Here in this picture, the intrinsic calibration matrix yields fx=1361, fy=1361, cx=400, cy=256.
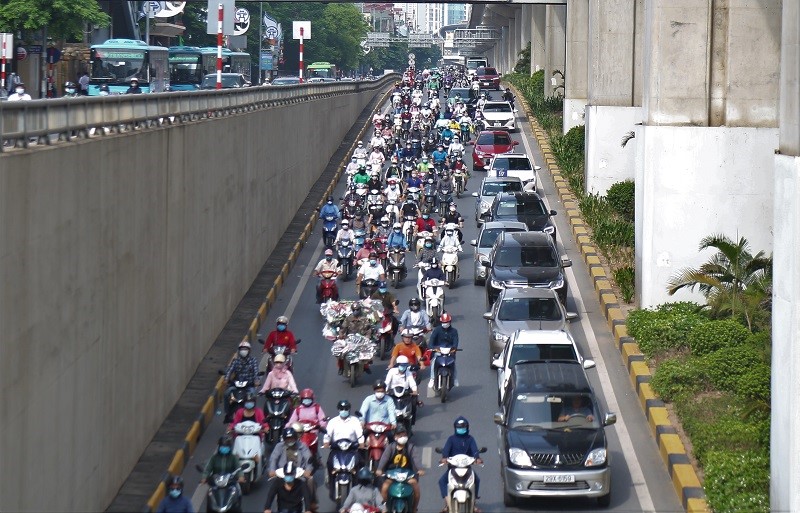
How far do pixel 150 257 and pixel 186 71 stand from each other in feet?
134

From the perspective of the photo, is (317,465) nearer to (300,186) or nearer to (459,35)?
(300,186)

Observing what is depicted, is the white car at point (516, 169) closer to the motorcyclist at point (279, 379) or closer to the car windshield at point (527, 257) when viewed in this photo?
the car windshield at point (527, 257)

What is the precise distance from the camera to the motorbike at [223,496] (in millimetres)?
14938

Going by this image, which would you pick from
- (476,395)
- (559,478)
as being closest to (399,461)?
(559,478)

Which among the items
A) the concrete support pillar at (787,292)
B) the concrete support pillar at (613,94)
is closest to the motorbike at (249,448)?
the concrete support pillar at (787,292)

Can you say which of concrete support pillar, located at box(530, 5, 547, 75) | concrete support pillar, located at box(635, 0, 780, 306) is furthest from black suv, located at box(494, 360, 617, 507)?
concrete support pillar, located at box(530, 5, 547, 75)

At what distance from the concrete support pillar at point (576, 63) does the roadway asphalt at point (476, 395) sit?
67.3ft

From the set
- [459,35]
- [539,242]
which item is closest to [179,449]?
[539,242]

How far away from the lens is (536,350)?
19.9 meters

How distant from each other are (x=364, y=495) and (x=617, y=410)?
6719 mm

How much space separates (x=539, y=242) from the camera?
27500 mm

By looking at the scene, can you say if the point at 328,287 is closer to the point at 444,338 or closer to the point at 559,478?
the point at 444,338

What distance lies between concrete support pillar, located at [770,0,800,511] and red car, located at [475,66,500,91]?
70738mm

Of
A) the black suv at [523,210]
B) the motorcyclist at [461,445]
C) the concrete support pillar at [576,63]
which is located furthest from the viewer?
the concrete support pillar at [576,63]
